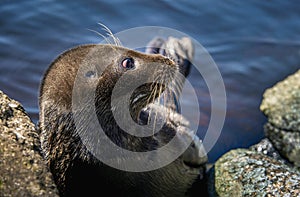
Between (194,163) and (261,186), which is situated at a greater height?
(261,186)

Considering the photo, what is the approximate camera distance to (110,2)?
9203mm

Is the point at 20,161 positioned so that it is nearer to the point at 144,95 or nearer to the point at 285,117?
the point at 144,95

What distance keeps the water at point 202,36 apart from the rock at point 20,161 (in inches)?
135

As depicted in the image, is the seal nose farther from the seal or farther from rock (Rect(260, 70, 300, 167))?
rock (Rect(260, 70, 300, 167))

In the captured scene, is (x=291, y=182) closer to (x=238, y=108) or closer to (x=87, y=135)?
(x=87, y=135)

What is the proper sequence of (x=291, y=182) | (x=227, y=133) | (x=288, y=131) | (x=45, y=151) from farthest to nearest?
(x=227, y=133), (x=288, y=131), (x=291, y=182), (x=45, y=151)

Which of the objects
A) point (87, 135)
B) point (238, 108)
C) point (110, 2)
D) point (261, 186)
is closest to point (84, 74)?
point (87, 135)

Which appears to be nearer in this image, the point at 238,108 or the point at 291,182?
the point at 291,182

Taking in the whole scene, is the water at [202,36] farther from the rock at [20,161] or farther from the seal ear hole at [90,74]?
the rock at [20,161]

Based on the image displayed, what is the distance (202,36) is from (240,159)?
3633 millimetres

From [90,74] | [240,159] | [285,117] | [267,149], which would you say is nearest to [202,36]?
[285,117]

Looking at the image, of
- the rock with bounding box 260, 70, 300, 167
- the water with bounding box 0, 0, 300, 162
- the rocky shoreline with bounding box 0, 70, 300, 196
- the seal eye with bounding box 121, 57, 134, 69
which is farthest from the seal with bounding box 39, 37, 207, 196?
the water with bounding box 0, 0, 300, 162

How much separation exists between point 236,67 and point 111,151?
408 cm

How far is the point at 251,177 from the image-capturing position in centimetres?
511
